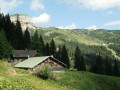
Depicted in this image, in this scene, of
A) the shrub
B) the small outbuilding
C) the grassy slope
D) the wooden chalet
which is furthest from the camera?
the wooden chalet

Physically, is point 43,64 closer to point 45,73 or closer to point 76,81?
point 45,73

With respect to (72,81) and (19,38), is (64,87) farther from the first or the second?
(19,38)

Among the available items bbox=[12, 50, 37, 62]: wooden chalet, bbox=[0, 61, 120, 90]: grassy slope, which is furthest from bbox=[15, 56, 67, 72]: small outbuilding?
bbox=[12, 50, 37, 62]: wooden chalet

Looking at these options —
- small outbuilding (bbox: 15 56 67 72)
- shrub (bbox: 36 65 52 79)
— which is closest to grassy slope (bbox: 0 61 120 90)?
shrub (bbox: 36 65 52 79)

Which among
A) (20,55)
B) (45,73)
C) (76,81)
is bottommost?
(76,81)

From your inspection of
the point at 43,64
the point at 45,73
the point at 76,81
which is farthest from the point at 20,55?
the point at 76,81

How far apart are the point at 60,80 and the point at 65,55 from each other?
6440 centimetres

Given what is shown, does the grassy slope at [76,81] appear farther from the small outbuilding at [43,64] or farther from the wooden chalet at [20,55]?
the wooden chalet at [20,55]

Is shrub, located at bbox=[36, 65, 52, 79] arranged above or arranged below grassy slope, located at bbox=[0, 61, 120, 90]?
above

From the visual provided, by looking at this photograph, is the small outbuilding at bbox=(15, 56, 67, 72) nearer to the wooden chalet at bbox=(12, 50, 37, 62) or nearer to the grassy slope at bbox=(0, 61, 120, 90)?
the grassy slope at bbox=(0, 61, 120, 90)

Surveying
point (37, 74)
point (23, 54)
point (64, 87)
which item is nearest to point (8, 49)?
point (23, 54)

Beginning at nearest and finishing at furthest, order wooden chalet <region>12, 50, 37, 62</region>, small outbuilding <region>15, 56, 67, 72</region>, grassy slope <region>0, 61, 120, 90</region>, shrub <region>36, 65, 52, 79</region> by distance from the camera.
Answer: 1. grassy slope <region>0, 61, 120, 90</region>
2. shrub <region>36, 65, 52, 79</region>
3. small outbuilding <region>15, 56, 67, 72</region>
4. wooden chalet <region>12, 50, 37, 62</region>

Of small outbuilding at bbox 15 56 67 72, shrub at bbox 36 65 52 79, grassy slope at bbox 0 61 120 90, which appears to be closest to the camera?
grassy slope at bbox 0 61 120 90

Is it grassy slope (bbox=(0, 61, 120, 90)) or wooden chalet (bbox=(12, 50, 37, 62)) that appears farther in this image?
wooden chalet (bbox=(12, 50, 37, 62))
